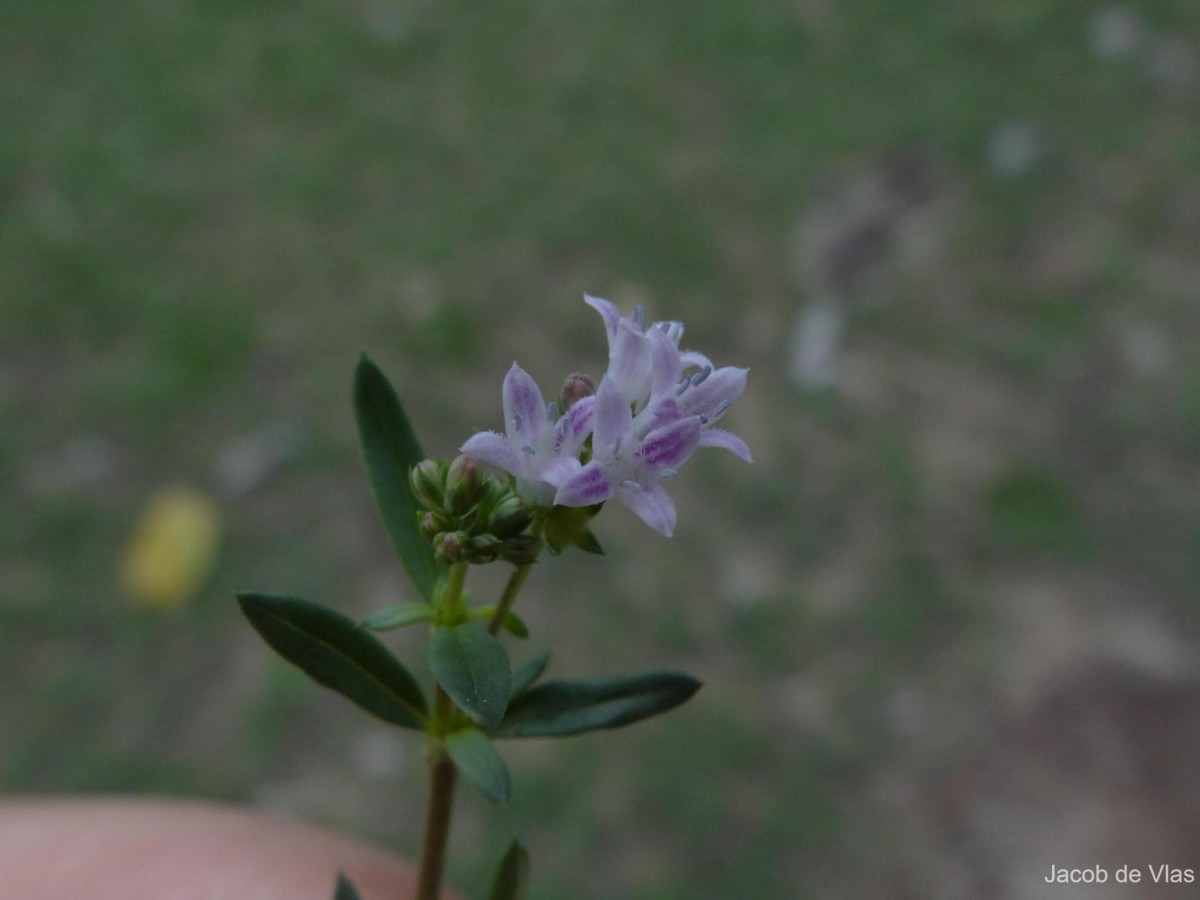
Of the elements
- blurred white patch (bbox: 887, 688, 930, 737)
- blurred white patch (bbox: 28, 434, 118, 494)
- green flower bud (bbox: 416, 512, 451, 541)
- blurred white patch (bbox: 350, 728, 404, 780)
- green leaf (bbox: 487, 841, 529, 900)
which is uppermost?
blurred white patch (bbox: 28, 434, 118, 494)

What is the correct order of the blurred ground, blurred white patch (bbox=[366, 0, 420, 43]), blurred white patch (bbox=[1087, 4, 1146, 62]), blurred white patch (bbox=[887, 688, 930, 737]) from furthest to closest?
blurred white patch (bbox=[366, 0, 420, 43]), blurred white patch (bbox=[1087, 4, 1146, 62]), blurred white patch (bbox=[887, 688, 930, 737]), the blurred ground

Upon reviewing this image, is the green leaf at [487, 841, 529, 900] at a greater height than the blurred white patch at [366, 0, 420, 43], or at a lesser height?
lesser

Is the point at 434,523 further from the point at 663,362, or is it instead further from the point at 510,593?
the point at 663,362

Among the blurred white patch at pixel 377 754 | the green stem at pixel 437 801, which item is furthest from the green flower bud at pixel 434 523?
the blurred white patch at pixel 377 754

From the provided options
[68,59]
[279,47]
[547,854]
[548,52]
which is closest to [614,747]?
[547,854]

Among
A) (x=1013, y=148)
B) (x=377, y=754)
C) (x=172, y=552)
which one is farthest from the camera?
(x=1013, y=148)

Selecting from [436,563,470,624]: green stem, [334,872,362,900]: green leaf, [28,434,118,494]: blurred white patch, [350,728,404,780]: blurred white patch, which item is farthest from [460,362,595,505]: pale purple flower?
[28,434,118,494]: blurred white patch

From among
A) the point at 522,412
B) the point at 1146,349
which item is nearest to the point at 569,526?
the point at 522,412

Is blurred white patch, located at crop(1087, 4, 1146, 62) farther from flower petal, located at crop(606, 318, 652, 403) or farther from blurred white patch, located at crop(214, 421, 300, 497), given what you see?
flower petal, located at crop(606, 318, 652, 403)
